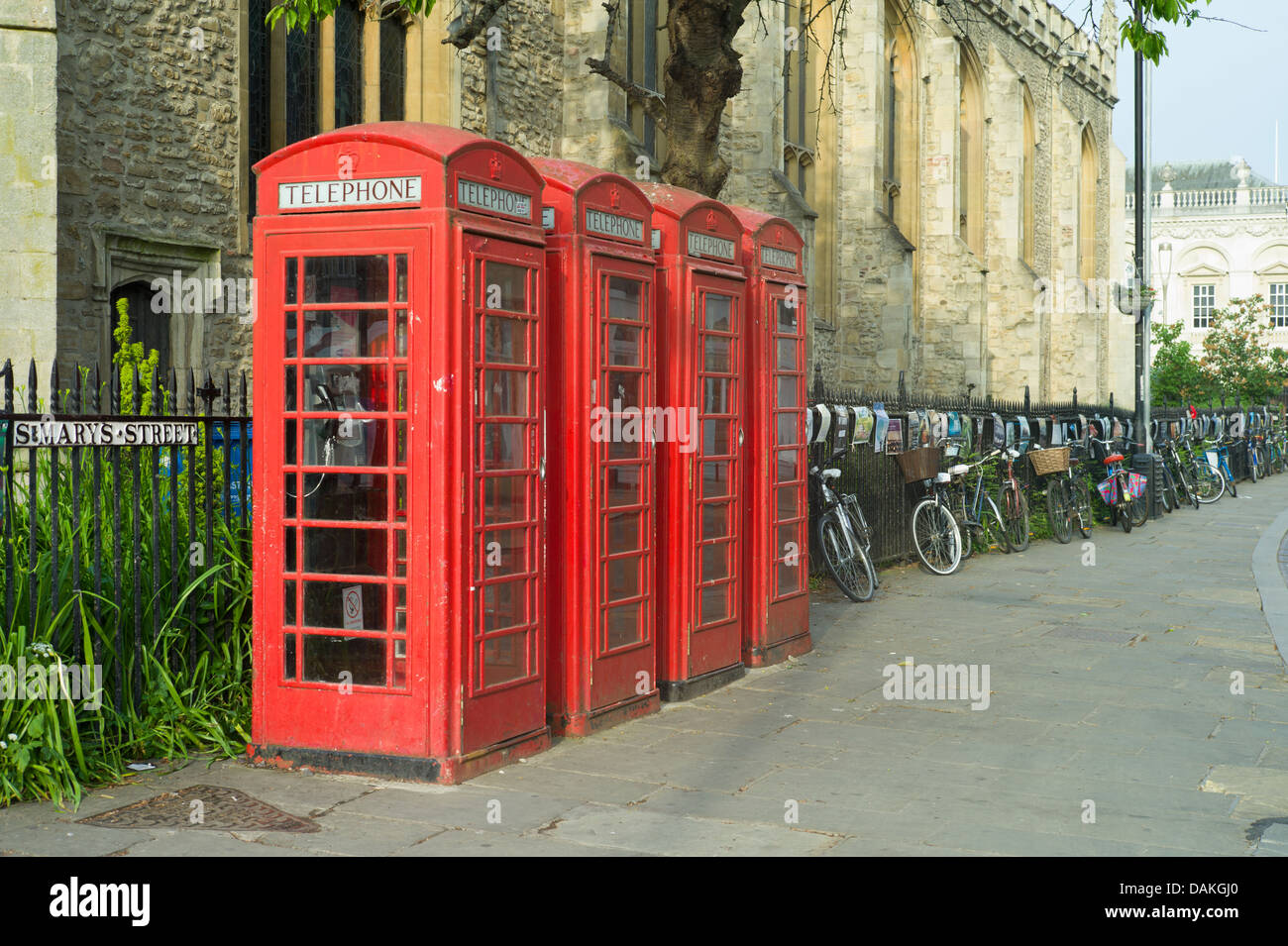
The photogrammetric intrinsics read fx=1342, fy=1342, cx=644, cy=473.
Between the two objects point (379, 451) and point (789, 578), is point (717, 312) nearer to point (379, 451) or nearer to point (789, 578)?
point (789, 578)

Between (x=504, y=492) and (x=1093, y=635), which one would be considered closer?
(x=504, y=492)

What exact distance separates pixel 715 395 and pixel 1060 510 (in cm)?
1076

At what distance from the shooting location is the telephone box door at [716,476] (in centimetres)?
792

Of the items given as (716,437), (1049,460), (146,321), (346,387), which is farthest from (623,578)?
(1049,460)

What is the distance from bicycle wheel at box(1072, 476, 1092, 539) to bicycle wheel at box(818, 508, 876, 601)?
23.4ft

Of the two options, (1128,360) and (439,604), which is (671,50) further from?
(1128,360)

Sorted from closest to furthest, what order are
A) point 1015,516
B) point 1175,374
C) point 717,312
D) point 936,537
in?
point 717,312
point 936,537
point 1015,516
point 1175,374

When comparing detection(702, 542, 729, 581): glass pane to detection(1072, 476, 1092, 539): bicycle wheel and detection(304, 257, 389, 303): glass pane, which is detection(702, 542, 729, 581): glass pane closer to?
detection(304, 257, 389, 303): glass pane

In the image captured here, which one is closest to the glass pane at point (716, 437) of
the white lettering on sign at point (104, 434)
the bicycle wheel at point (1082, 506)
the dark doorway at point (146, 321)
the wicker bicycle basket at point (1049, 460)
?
the white lettering on sign at point (104, 434)

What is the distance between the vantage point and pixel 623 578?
284 inches

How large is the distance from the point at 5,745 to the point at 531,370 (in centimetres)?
278

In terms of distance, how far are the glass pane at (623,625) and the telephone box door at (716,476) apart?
2.03ft

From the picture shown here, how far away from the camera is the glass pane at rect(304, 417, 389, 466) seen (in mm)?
5926

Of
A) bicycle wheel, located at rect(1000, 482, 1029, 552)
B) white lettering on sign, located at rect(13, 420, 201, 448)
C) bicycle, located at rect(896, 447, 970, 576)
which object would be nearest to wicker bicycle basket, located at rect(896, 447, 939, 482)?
bicycle, located at rect(896, 447, 970, 576)
